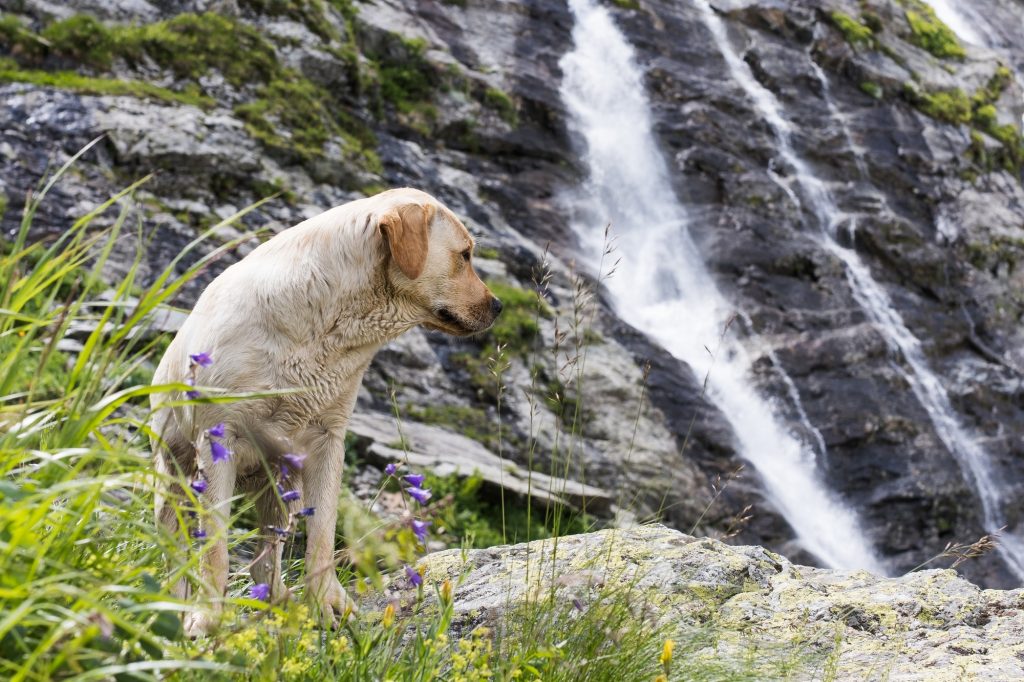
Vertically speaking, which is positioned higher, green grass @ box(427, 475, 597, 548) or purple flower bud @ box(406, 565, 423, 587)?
purple flower bud @ box(406, 565, 423, 587)

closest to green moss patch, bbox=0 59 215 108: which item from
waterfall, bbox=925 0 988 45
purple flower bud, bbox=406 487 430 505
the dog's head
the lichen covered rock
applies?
the dog's head

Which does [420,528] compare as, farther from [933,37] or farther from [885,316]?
[933,37]

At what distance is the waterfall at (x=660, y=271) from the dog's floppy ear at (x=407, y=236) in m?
9.12

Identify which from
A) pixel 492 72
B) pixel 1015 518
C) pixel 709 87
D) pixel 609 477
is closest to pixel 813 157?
pixel 709 87

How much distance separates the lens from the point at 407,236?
3648 millimetres

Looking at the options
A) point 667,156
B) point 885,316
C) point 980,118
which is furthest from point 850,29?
point 885,316

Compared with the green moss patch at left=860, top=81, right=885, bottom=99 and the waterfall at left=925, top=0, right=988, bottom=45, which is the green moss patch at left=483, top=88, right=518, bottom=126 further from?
the waterfall at left=925, top=0, right=988, bottom=45

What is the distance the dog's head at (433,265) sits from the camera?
144 inches

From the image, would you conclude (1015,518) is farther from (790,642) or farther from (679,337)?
(790,642)

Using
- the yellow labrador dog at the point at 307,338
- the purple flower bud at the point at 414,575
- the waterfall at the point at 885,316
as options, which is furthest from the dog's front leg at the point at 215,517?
the waterfall at the point at 885,316

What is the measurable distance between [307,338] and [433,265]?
0.65m

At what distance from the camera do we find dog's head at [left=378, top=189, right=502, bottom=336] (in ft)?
12.0

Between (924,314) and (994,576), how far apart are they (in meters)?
6.04

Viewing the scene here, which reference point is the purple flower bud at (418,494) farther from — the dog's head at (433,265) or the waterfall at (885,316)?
the waterfall at (885,316)
